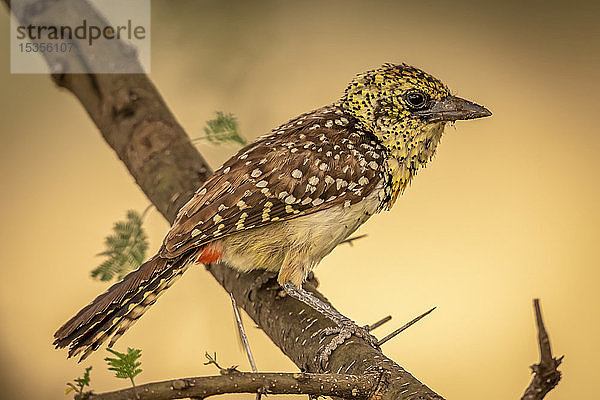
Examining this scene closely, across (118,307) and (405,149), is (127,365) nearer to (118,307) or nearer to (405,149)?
(118,307)

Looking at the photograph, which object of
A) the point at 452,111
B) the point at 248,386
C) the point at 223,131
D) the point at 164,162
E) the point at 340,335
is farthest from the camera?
the point at 164,162

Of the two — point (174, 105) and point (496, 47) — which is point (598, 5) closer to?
point (496, 47)

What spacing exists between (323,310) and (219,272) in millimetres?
304

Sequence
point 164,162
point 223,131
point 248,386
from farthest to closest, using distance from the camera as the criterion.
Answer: point 164,162
point 223,131
point 248,386

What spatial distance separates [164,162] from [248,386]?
91 cm

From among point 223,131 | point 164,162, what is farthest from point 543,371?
point 164,162

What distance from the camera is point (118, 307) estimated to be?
1.05 metres

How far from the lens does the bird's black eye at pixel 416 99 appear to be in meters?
1.16

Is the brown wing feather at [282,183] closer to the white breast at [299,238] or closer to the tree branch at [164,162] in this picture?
the white breast at [299,238]

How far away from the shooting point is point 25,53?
234cm

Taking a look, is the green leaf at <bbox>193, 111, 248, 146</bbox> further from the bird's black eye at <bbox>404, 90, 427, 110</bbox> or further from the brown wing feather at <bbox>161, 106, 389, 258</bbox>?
the bird's black eye at <bbox>404, 90, 427, 110</bbox>

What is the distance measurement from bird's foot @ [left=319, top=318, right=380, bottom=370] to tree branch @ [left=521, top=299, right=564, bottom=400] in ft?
1.11

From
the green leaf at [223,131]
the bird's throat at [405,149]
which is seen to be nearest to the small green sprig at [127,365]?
the bird's throat at [405,149]

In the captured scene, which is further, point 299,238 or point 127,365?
point 299,238
